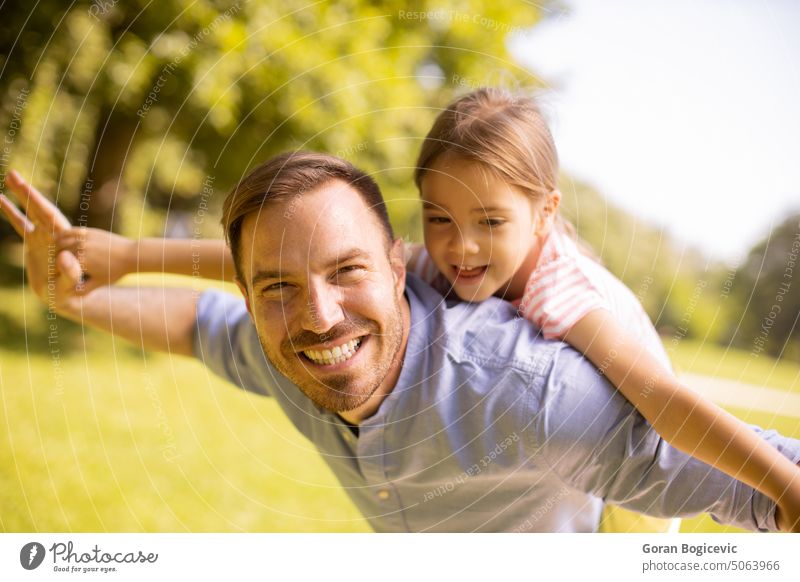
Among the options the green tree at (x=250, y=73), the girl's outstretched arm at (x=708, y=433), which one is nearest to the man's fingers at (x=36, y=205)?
the green tree at (x=250, y=73)

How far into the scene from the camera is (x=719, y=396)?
117 centimetres

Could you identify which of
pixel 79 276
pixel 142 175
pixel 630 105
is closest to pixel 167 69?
pixel 142 175

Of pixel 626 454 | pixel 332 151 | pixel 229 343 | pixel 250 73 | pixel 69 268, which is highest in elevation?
pixel 250 73

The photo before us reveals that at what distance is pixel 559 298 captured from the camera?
778 millimetres

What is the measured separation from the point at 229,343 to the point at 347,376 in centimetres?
22

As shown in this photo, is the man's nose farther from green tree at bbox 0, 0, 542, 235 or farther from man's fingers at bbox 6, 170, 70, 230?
man's fingers at bbox 6, 170, 70, 230

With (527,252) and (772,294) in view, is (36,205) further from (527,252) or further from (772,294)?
(772,294)

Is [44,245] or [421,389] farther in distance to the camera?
[44,245]

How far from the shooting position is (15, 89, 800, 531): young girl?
70 centimetres

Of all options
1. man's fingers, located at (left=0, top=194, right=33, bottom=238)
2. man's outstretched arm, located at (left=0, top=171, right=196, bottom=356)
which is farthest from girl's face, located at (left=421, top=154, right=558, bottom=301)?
man's fingers, located at (left=0, top=194, right=33, bottom=238)

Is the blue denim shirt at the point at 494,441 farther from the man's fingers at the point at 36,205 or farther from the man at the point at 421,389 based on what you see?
the man's fingers at the point at 36,205

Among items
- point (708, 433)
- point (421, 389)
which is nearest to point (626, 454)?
point (708, 433)

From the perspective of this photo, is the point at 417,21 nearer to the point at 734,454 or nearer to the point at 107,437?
the point at 734,454
